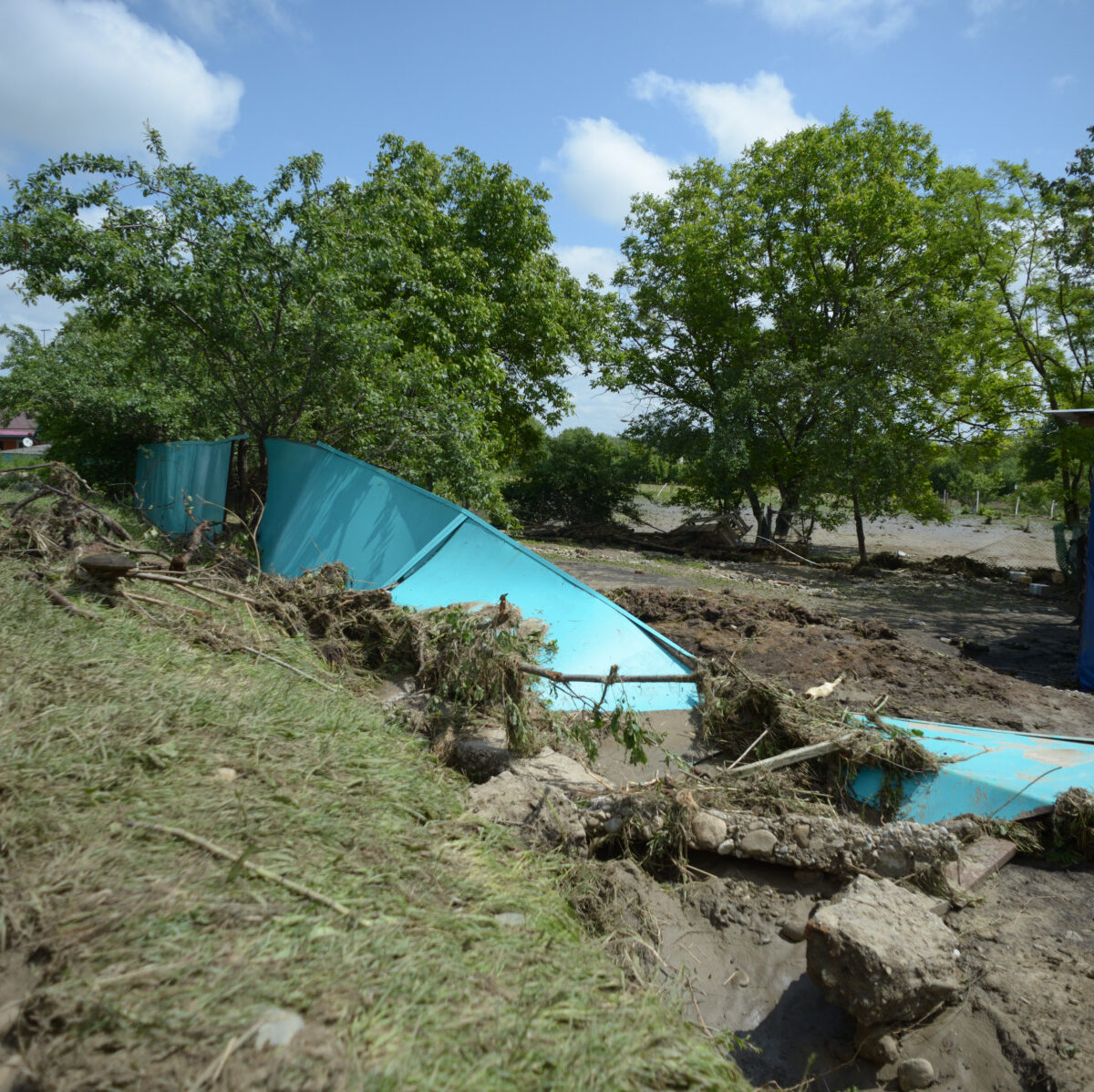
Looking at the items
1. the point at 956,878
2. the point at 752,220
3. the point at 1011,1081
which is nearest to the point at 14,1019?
the point at 1011,1081

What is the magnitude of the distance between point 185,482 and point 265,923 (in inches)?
428

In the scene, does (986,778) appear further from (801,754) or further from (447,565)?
(447,565)

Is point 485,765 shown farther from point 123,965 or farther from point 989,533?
point 989,533

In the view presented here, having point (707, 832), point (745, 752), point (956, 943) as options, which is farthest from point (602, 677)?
point (956, 943)

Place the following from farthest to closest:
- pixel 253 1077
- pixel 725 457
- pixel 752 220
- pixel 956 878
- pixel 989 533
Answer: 1. pixel 989 533
2. pixel 752 220
3. pixel 725 457
4. pixel 956 878
5. pixel 253 1077

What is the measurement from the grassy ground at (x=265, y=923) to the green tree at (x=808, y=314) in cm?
1767

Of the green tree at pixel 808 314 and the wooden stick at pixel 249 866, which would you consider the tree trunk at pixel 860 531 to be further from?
the wooden stick at pixel 249 866

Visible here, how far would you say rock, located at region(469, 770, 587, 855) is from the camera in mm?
3598

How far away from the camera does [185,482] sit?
11.8 meters

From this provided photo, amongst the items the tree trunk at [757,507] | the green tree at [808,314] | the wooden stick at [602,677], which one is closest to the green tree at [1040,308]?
the green tree at [808,314]

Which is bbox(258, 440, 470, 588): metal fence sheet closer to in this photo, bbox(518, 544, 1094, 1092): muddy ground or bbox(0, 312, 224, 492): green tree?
bbox(518, 544, 1094, 1092): muddy ground

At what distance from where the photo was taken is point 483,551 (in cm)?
673

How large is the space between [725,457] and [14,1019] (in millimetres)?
19703

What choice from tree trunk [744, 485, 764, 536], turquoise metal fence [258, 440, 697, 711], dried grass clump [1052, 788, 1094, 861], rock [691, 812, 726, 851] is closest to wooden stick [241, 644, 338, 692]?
turquoise metal fence [258, 440, 697, 711]
